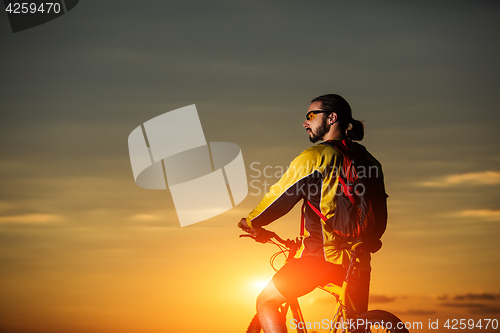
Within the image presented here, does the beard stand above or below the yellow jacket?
above

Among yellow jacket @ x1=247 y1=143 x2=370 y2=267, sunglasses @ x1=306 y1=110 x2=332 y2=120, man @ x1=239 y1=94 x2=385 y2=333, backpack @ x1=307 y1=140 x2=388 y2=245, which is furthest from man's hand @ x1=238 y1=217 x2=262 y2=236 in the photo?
sunglasses @ x1=306 y1=110 x2=332 y2=120

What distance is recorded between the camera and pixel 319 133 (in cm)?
630

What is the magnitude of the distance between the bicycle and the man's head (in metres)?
0.97

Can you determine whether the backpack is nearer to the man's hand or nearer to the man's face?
the man's face

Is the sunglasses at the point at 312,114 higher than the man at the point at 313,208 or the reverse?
higher

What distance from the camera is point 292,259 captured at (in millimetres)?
6246

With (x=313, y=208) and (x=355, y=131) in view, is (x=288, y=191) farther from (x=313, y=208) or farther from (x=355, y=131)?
(x=355, y=131)

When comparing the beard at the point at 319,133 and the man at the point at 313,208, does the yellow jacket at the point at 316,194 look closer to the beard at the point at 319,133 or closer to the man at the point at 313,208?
the man at the point at 313,208

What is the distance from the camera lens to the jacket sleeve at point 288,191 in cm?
595

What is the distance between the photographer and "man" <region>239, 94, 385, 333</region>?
594 cm

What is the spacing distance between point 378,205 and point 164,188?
548 cm

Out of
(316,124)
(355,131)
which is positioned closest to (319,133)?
(316,124)

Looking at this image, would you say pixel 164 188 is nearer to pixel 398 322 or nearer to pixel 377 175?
pixel 377 175

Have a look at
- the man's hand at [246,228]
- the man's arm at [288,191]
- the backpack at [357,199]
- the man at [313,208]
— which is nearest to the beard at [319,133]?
the man at [313,208]
